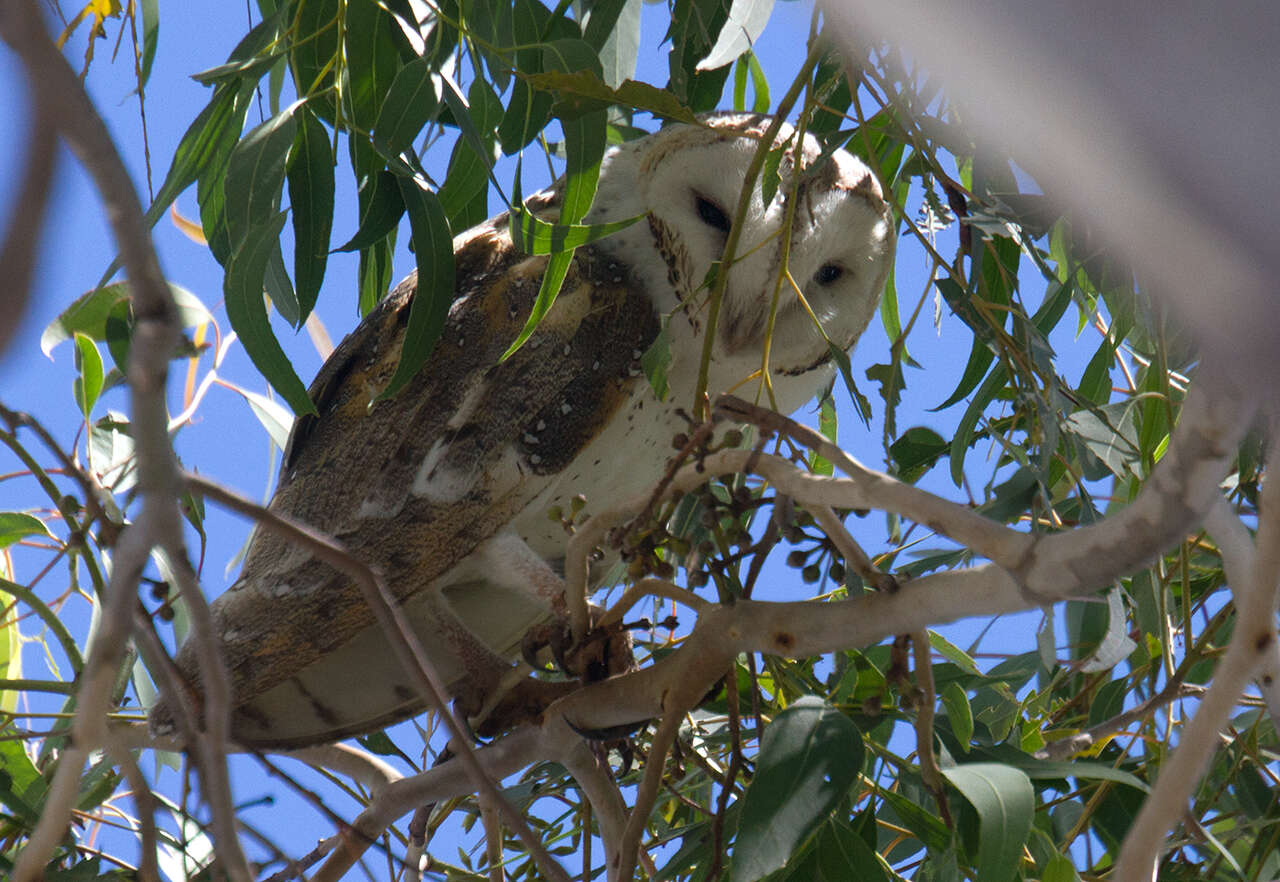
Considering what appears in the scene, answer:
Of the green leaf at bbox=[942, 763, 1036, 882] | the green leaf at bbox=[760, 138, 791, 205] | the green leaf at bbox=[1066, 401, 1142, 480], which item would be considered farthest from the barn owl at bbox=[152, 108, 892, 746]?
the green leaf at bbox=[942, 763, 1036, 882]

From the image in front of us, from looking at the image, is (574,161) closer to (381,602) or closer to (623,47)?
(623,47)

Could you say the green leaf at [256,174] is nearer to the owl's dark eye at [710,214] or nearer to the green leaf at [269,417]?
the owl's dark eye at [710,214]

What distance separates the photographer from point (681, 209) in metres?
1.50

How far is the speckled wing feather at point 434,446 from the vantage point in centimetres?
133

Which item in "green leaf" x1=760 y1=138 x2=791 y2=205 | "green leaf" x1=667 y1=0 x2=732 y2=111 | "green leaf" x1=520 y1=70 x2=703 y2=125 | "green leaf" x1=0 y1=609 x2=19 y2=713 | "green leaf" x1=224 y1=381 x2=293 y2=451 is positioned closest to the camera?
"green leaf" x1=520 y1=70 x2=703 y2=125

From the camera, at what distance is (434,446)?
137 centimetres

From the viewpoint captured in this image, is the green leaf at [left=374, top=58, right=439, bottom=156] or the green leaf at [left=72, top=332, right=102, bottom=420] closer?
the green leaf at [left=374, top=58, right=439, bottom=156]

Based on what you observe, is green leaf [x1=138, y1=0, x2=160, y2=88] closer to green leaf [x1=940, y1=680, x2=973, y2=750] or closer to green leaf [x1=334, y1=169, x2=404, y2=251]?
green leaf [x1=334, y1=169, x2=404, y2=251]

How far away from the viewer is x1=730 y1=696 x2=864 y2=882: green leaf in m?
0.83

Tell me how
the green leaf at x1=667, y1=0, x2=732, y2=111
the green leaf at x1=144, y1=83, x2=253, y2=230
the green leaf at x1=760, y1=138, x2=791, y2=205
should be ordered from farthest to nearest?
1. the green leaf at x1=667, y1=0, x2=732, y2=111
2. the green leaf at x1=144, y1=83, x2=253, y2=230
3. the green leaf at x1=760, y1=138, x2=791, y2=205

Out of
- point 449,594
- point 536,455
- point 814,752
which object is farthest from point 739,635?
point 449,594

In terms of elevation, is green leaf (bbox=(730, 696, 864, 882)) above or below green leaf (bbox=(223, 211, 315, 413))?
below

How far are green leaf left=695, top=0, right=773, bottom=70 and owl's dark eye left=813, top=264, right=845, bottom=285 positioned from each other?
33 cm

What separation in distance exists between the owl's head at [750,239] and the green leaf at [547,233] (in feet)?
1.05
